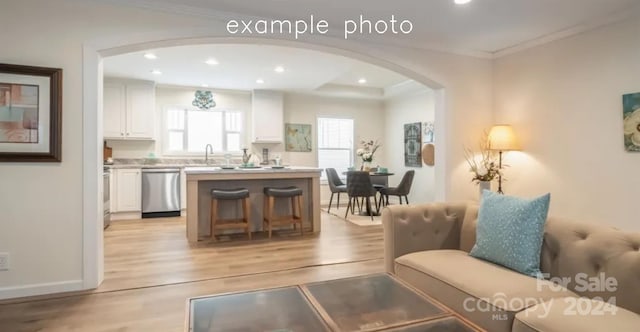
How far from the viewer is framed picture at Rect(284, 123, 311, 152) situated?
23.6 ft

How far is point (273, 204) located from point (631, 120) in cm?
393

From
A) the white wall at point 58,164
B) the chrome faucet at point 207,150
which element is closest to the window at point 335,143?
the chrome faucet at point 207,150

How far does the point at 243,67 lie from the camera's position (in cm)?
507

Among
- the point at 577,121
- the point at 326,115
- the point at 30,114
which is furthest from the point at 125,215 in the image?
the point at 577,121

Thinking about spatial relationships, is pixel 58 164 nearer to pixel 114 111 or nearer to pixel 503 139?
pixel 114 111

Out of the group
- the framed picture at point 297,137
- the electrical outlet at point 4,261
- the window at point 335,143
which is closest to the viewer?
the electrical outlet at point 4,261

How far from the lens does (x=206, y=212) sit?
438 cm

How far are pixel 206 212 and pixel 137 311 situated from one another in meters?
2.14

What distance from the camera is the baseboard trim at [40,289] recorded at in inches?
96.9

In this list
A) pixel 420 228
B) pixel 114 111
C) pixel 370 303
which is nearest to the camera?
pixel 370 303

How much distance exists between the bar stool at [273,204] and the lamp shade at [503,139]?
8.34ft

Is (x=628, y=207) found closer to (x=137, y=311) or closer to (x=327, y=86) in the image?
(x=137, y=311)

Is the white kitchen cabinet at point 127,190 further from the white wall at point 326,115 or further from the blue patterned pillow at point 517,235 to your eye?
the blue patterned pillow at point 517,235

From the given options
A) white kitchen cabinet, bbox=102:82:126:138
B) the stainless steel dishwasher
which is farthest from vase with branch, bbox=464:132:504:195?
white kitchen cabinet, bbox=102:82:126:138
